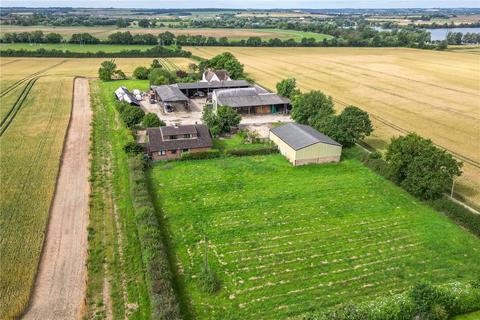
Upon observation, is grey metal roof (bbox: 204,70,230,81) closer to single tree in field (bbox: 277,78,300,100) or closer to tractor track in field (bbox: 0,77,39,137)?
single tree in field (bbox: 277,78,300,100)

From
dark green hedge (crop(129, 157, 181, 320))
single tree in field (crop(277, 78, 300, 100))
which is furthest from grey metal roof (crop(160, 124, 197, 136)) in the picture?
single tree in field (crop(277, 78, 300, 100))

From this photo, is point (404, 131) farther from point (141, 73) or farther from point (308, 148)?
point (141, 73)

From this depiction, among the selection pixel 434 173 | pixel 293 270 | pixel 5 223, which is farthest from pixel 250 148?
pixel 5 223

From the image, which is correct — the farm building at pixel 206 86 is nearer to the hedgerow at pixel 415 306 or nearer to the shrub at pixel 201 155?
the shrub at pixel 201 155

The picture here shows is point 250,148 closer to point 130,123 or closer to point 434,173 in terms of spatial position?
point 130,123

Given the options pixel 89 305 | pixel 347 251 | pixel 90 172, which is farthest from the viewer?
pixel 90 172

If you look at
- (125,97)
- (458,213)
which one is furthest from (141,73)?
(458,213)
